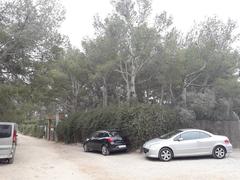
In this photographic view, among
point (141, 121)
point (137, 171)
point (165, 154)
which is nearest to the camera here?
point (137, 171)

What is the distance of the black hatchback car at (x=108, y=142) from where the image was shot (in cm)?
1748

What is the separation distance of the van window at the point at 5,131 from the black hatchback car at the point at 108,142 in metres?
5.88

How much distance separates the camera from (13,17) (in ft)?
53.5

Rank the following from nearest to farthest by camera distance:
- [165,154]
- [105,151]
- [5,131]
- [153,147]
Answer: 1. [5,131]
2. [165,154]
3. [153,147]
4. [105,151]

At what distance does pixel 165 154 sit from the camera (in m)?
13.9

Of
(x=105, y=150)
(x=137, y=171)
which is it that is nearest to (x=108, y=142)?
(x=105, y=150)

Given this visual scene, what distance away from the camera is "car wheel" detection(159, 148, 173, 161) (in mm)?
13906

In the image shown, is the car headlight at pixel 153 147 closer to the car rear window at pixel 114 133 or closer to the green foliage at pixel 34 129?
the car rear window at pixel 114 133

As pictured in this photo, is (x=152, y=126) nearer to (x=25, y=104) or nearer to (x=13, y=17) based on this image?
(x=25, y=104)

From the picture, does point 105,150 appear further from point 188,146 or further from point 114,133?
point 188,146

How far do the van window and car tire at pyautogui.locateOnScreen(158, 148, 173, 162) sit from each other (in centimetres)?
647

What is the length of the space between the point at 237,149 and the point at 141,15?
1069 cm

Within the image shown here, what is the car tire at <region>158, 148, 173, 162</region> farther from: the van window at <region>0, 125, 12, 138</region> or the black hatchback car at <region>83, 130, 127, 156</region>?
the van window at <region>0, 125, 12, 138</region>

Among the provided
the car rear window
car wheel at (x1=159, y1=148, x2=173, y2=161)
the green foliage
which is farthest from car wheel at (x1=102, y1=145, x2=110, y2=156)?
the green foliage
